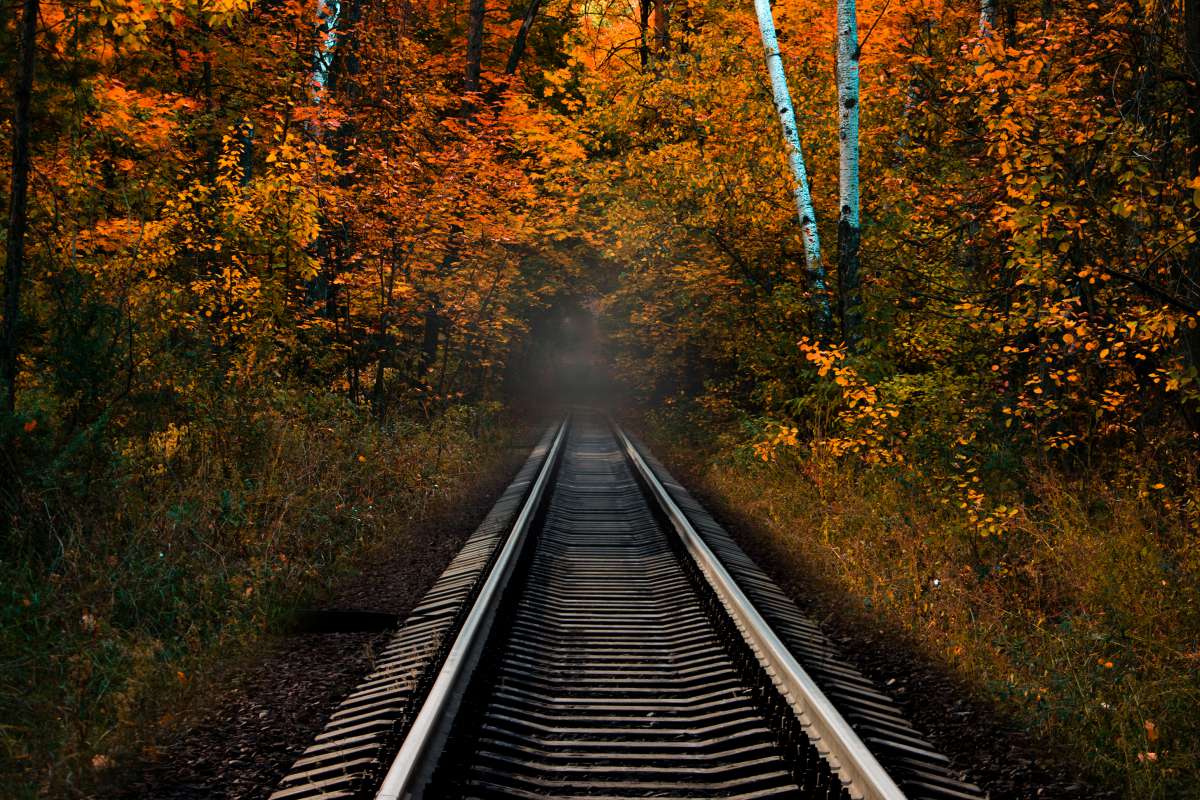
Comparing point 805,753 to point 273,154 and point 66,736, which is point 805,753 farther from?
point 273,154

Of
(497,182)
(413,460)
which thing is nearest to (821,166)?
(497,182)

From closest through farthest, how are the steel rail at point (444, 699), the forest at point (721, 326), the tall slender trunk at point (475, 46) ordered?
the steel rail at point (444, 699), the forest at point (721, 326), the tall slender trunk at point (475, 46)

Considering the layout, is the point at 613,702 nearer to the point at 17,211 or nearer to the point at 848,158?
the point at 17,211

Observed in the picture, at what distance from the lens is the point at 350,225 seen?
530 inches

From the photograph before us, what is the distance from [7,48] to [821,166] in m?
9.87

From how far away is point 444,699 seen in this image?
4363 mm

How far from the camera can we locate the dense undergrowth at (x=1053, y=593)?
4.57 m

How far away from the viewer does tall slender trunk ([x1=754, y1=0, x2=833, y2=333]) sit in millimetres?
11612

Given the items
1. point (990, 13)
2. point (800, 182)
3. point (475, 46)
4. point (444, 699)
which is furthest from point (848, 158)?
point (475, 46)

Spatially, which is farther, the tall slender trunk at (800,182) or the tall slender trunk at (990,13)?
the tall slender trunk at (800,182)

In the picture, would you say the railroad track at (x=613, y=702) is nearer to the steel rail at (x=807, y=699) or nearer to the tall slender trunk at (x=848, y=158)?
the steel rail at (x=807, y=699)

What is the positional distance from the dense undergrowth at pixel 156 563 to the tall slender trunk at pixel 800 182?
6.04 m

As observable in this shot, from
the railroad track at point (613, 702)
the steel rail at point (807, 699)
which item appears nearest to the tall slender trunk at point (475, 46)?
the railroad track at point (613, 702)

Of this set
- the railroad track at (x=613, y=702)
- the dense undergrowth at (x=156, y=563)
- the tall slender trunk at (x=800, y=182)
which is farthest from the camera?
the tall slender trunk at (x=800, y=182)
